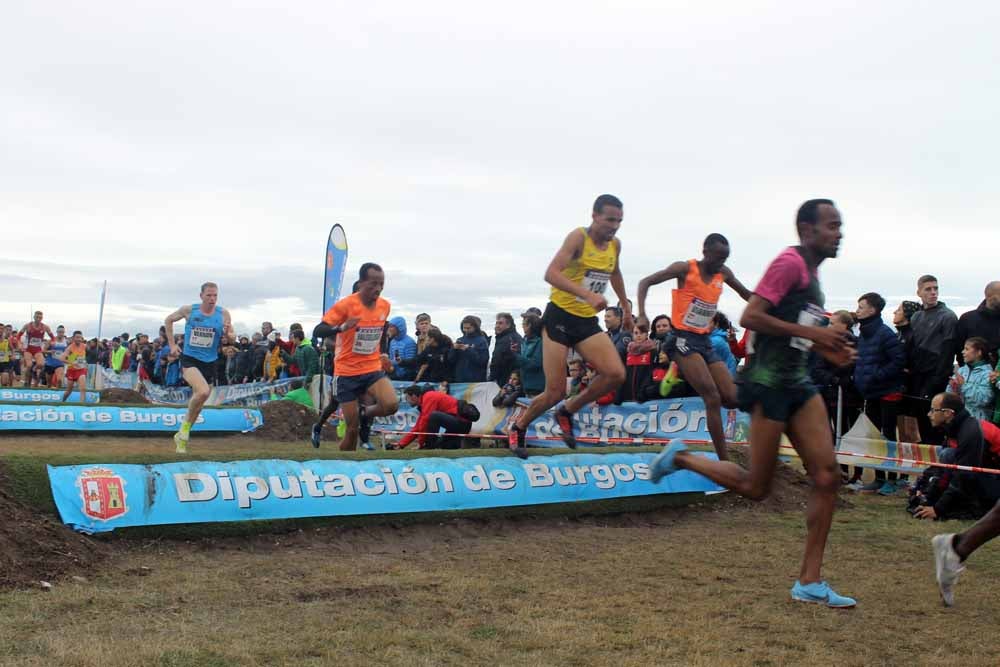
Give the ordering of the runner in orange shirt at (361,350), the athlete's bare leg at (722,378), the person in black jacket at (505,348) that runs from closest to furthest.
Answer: the athlete's bare leg at (722,378), the runner in orange shirt at (361,350), the person in black jacket at (505,348)

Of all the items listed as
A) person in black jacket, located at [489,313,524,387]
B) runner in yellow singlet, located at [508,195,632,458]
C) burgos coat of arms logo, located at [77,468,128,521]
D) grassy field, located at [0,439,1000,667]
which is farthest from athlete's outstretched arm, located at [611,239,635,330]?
person in black jacket, located at [489,313,524,387]

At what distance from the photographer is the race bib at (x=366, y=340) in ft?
31.7

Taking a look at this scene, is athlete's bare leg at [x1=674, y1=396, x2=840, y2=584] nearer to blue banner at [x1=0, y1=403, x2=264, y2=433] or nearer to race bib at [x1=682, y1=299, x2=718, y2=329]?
race bib at [x1=682, y1=299, x2=718, y2=329]

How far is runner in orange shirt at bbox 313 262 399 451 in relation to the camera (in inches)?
380

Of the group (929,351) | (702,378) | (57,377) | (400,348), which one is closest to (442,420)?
(400,348)

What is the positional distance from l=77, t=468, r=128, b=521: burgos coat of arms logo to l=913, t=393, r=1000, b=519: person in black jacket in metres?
7.14

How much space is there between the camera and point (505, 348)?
49.5 feet

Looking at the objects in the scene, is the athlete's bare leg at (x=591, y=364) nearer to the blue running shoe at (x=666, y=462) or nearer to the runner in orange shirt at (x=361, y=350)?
the blue running shoe at (x=666, y=462)

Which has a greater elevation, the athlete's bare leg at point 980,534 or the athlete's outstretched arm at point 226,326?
the athlete's outstretched arm at point 226,326

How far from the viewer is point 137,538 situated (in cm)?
652

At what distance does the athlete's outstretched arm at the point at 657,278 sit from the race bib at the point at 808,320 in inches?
117

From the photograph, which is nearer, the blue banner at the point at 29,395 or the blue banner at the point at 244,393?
the blue banner at the point at 244,393

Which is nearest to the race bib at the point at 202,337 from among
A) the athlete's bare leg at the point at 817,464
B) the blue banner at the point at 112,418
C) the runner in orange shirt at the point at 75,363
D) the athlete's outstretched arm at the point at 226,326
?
the athlete's outstretched arm at the point at 226,326

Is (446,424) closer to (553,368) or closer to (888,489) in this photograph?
(553,368)
